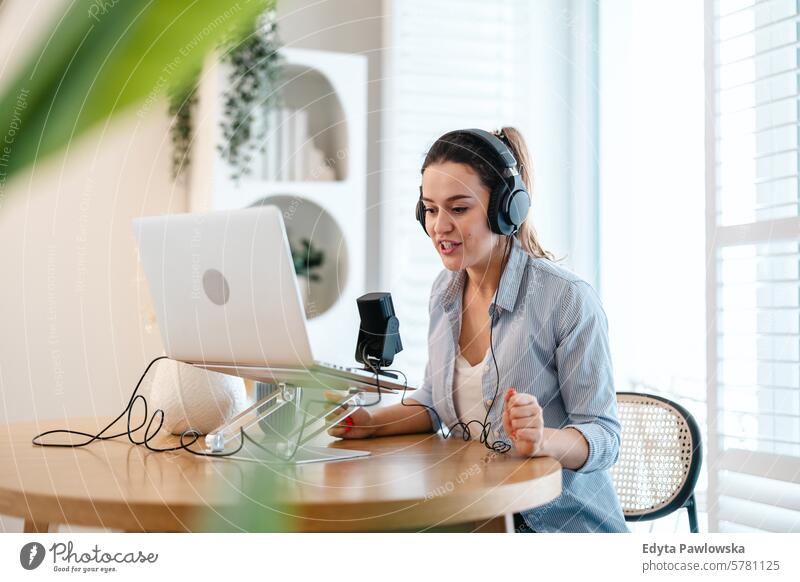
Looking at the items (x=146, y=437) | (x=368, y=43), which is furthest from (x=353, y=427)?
(x=368, y=43)

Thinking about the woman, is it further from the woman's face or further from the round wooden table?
the round wooden table

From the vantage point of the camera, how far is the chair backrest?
145 cm

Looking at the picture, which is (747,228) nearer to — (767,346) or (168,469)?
(767,346)

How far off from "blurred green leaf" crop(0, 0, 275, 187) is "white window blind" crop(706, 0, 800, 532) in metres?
1.45

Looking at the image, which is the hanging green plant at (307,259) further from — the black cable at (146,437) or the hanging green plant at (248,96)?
the black cable at (146,437)

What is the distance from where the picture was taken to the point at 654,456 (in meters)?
1.52

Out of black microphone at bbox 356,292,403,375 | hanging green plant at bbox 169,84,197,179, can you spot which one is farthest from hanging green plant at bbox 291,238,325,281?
black microphone at bbox 356,292,403,375

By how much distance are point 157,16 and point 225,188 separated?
2035mm

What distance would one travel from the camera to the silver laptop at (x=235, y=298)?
1.00 metres

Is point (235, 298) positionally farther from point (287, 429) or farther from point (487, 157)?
point (487, 157)

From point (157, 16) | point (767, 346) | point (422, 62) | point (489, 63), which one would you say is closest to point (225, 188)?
point (422, 62)

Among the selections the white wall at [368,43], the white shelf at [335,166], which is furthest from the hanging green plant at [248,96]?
the white wall at [368,43]

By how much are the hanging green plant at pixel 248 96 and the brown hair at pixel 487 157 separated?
39.5 inches

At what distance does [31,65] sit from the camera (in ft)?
0.64
